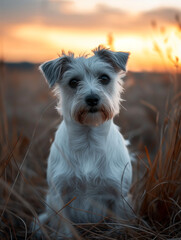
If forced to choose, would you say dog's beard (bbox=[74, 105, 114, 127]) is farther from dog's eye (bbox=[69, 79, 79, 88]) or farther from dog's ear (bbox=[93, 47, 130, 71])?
dog's ear (bbox=[93, 47, 130, 71])

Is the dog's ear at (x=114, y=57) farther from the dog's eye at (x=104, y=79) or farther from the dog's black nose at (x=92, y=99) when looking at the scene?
the dog's black nose at (x=92, y=99)

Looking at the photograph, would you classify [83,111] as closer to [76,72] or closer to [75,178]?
[76,72]

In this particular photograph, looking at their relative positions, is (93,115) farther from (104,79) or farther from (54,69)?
(54,69)

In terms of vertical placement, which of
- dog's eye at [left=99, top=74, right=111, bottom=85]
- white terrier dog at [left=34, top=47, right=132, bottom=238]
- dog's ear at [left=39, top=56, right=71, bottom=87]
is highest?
dog's ear at [left=39, top=56, right=71, bottom=87]

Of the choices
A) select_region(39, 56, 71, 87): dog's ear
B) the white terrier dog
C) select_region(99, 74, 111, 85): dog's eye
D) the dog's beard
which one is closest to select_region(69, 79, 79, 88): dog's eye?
the white terrier dog

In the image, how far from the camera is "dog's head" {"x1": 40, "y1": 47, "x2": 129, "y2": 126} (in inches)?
113

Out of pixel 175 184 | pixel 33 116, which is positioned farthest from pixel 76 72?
pixel 33 116

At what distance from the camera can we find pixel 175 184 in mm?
2848

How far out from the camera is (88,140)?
120 inches

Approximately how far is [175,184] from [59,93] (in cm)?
172

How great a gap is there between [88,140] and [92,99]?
494mm

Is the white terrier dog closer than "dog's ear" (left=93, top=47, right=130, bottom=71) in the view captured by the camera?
Yes

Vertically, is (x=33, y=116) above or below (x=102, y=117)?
below

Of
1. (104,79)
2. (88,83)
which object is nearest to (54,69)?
(88,83)
